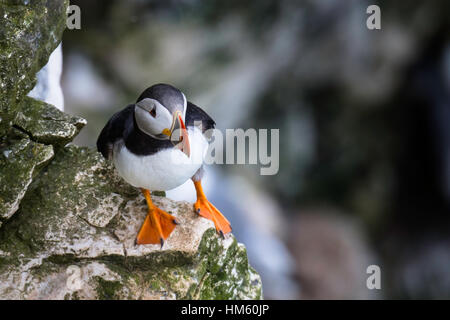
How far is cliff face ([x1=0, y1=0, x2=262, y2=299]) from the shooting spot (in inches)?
78.7

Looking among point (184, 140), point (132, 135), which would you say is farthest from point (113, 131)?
point (184, 140)

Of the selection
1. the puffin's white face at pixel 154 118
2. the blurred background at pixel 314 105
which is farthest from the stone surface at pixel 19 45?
the blurred background at pixel 314 105

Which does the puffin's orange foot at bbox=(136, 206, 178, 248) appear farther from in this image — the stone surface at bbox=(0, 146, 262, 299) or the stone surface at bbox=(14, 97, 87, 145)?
the stone surface at bbox=(14, 97, 87, 145)

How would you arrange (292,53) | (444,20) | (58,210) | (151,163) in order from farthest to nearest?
1. (292,53)
2. (444,20)
3. (58,210)
4. (151,163)

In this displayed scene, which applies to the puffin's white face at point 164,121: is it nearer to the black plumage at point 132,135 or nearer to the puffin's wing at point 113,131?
the black plumage at point 132,135

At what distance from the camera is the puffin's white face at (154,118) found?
1816 millimetres

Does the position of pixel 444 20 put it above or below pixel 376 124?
above

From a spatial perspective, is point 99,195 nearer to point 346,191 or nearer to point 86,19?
point 86,19

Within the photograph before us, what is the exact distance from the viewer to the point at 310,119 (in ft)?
19.5

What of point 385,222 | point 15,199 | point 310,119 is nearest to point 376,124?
point 310,119

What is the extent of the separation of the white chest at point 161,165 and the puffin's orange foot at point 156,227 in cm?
16

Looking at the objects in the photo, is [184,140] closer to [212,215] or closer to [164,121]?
[164,121]

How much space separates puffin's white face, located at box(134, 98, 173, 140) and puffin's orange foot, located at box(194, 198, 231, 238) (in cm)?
56

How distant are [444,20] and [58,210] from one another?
4745mm
